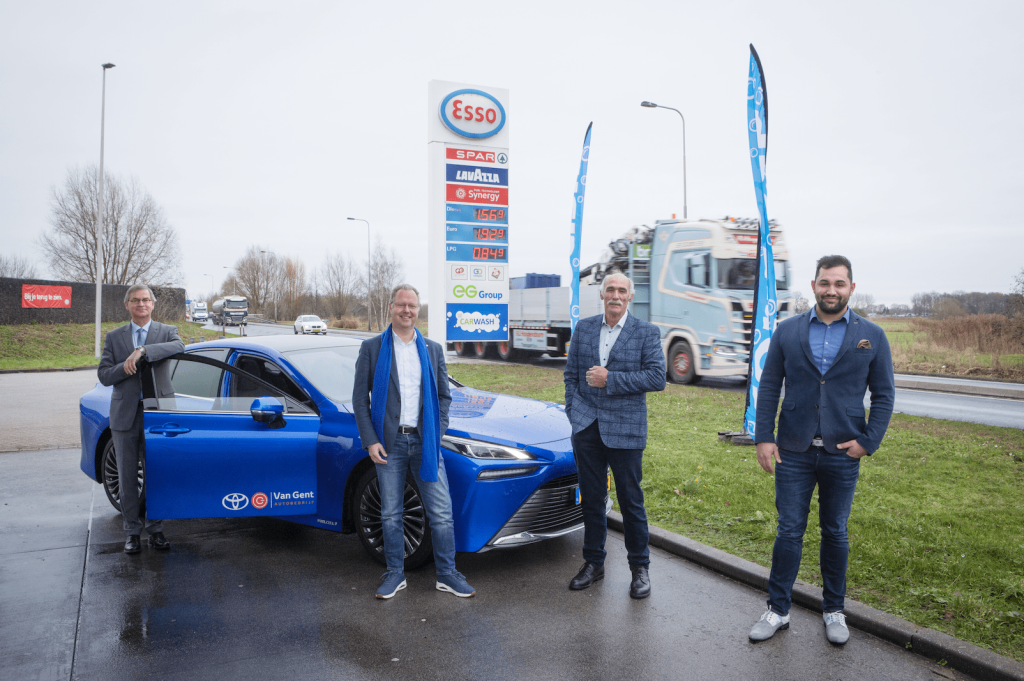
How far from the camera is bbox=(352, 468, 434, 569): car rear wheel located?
168 inches

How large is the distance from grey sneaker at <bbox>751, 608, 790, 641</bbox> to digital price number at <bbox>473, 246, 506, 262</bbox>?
13.4m

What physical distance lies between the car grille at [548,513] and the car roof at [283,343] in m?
1.78

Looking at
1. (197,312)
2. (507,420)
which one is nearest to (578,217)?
(507,420)

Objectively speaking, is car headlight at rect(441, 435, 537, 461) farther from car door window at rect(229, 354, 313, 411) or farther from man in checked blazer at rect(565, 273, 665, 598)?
car door window at rect(229, 354, 313, 411)

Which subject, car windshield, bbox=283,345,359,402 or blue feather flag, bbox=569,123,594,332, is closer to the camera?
car windshield, bbox=283,345,359,402

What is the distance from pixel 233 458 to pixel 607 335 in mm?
2534

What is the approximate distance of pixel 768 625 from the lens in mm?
3471

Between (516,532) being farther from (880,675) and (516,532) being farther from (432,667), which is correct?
(880,675)

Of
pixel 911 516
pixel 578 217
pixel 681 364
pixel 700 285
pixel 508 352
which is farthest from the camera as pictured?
pixel 508 352

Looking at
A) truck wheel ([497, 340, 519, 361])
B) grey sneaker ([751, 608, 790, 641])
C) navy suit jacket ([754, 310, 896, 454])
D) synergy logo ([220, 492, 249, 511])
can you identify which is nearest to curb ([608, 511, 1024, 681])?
grey sneaker ([751, 608, 790, 641])

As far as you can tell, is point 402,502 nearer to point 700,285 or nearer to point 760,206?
point 760,206

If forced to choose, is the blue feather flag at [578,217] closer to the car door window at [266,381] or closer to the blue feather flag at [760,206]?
the blue feather flag at [760,206]

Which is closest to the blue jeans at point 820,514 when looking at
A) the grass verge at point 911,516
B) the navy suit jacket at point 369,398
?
the grass verge at point 911,516

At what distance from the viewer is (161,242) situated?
44500mm
